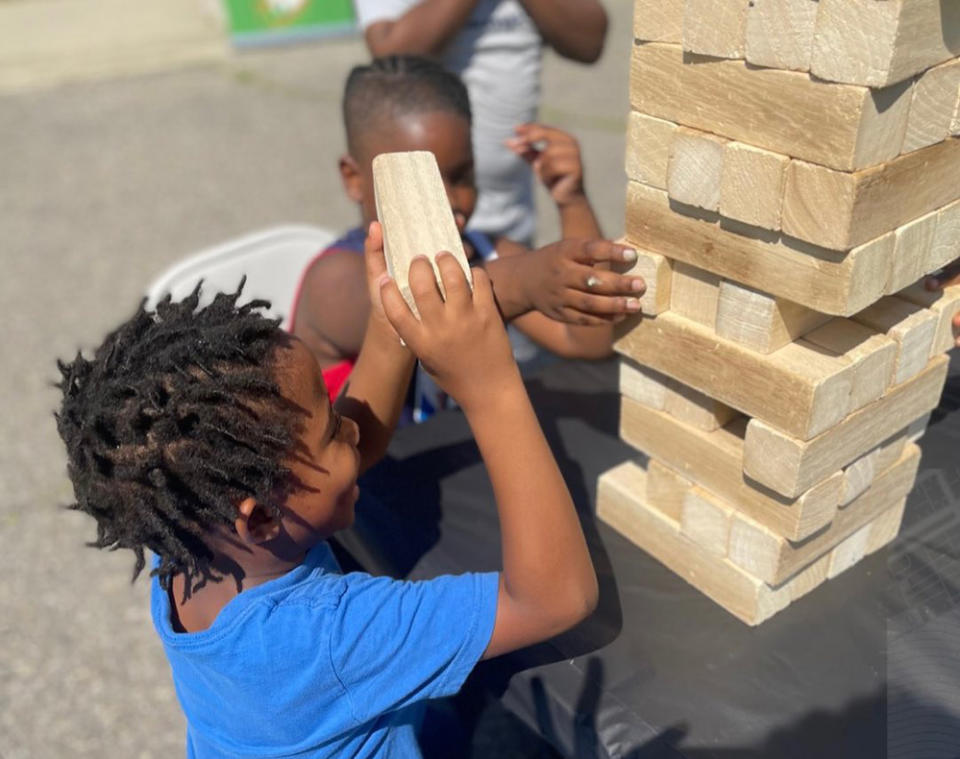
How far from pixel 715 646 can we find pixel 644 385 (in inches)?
16.1

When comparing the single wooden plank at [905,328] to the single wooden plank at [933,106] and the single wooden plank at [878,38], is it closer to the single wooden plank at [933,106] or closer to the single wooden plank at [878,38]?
the single wooden plank at [933,106]

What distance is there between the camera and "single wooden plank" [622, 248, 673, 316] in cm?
130

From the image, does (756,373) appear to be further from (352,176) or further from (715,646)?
(352,176)

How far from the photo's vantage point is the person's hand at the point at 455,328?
1040 mm

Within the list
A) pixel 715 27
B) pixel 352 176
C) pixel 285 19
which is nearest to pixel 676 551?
pixel 715 27

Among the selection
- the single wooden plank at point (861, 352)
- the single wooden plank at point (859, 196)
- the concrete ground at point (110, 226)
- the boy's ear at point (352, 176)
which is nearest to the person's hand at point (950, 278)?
the single wooden plank at point (861, 352)

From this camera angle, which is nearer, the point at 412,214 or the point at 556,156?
the point at 412,214

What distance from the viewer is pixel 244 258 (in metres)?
2.32

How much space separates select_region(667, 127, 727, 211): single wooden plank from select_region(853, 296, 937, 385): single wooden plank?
1.08ft

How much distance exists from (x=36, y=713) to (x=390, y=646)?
1.69m

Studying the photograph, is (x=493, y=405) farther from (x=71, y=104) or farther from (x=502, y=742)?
(x=71, y=104)

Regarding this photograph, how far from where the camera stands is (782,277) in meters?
1.13

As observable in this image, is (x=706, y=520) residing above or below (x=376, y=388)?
below

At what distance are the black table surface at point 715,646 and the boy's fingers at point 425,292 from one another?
19cm
